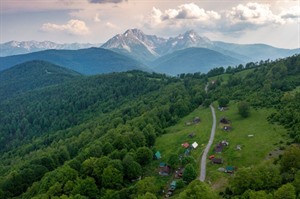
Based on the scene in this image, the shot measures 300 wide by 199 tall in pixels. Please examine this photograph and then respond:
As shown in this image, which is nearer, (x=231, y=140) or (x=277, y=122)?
(x=231, y=140)

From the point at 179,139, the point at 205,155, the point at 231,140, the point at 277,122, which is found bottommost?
the point at 205,155

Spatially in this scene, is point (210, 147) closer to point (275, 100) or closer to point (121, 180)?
point (121, 180)

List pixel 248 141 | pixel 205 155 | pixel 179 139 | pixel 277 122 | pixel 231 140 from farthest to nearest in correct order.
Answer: pixel 179 139 < pixel 277 122 < pixel 231 140 < pixel 248 141 < pixel 205 155

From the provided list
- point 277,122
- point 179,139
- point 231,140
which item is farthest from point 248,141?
point 179,139

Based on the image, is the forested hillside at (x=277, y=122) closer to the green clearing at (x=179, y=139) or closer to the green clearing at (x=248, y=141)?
the green clearing at (x=248, y=141)

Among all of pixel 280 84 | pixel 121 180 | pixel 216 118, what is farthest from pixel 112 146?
pixel 280 84

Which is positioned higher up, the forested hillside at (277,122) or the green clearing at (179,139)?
the forested hillside at (277,122)

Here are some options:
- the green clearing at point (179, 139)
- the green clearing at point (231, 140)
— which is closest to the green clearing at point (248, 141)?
the green clearing at point (231, 140)

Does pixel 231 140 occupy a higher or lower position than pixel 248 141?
lower

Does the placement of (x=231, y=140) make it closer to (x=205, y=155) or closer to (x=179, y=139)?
(x=205, y=155)
